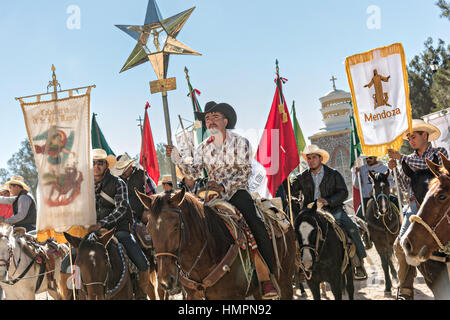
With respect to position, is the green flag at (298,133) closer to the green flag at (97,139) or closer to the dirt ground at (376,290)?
the dirt ground at (376,290)

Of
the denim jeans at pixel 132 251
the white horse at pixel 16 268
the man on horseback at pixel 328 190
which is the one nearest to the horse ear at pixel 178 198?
the denim jeans at pixel 132 251

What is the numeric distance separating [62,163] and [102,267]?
69.4 inches

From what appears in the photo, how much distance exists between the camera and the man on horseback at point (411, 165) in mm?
6020

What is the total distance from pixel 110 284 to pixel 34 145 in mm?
2469

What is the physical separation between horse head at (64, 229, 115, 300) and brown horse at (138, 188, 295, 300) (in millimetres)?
1564

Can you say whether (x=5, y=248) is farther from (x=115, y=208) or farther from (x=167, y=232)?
(x=167, y=232)

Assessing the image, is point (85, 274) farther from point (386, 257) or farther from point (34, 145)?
point (386, 257)

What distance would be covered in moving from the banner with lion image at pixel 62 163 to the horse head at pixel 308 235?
3.32m

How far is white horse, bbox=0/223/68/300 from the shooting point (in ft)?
27.6

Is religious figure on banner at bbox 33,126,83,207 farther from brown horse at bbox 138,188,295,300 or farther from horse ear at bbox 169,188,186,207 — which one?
horse ear at bbox 169,188,186,207

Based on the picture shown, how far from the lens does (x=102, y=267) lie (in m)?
6.19
